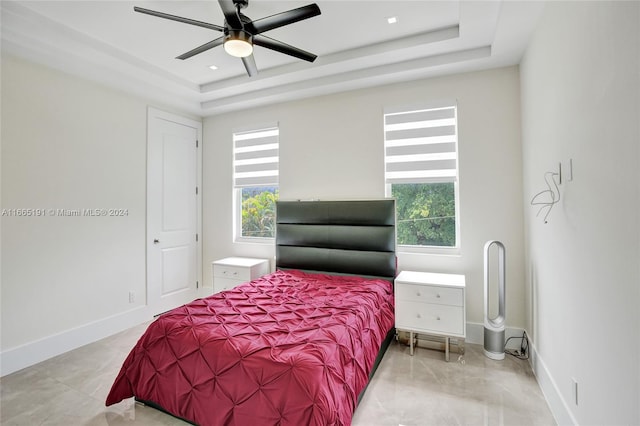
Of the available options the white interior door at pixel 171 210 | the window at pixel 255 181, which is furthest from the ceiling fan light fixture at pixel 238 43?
the white interior door at pixel 171 210

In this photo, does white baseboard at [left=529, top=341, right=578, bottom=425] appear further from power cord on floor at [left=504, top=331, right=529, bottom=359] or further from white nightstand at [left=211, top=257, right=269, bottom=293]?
white nightstand at [left=211, top=257, right=269, bottom=293]

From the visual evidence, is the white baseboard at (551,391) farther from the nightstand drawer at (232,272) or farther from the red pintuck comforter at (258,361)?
the nightstand drawer at (232,272)

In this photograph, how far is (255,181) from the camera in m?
4.30

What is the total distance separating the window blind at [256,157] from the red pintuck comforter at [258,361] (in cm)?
212

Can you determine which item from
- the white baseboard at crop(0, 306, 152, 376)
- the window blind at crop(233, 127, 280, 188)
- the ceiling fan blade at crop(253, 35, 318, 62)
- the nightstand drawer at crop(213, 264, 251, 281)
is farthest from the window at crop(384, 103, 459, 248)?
the white baseboard at crop(0, 306, 152, 376)

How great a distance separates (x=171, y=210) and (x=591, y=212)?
170 inches

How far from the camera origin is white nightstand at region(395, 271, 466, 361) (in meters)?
2.65

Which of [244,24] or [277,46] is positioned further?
[277,46]

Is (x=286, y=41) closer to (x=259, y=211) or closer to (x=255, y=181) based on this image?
(x=255, y=181)

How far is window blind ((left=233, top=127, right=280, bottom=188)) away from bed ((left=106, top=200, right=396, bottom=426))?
1.72 m

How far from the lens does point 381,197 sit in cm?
348

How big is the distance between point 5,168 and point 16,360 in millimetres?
1679

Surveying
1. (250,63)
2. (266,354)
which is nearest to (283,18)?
(250,63)

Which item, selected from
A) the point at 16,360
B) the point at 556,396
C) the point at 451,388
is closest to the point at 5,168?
the point at 16,360
